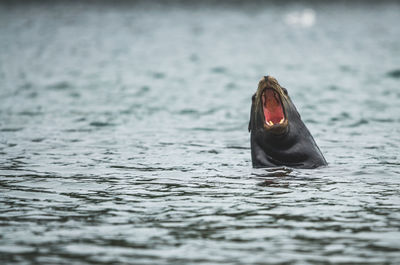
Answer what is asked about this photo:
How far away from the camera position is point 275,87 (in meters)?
13.0

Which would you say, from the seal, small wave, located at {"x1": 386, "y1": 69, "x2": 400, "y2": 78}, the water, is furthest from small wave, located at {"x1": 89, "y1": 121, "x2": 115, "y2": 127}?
small wave, located at {"x1": 386, "y1": 69, "x2": 400, "y2": 78}

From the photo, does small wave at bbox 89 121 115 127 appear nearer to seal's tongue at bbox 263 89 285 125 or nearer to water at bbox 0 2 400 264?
water at bbox 0 2 400 264

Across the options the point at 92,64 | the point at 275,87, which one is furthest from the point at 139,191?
the point at 92,64

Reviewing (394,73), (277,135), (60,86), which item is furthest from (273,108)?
(394,73)

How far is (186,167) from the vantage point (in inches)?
548

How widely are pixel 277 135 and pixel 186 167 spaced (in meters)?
1.80

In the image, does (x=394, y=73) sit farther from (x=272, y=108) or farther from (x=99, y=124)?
(x=272, y=108)

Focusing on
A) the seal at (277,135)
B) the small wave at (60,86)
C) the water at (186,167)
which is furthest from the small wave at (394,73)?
the seal at (277,135)

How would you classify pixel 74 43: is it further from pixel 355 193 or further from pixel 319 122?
pixel 355 193

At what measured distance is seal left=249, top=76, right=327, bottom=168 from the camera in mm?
13070

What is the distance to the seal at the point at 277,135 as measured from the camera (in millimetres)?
13070

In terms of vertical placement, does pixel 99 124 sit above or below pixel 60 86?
below

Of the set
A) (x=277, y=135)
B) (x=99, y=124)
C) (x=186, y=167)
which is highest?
(x=99, y=124)

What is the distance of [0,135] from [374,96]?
14.1m
